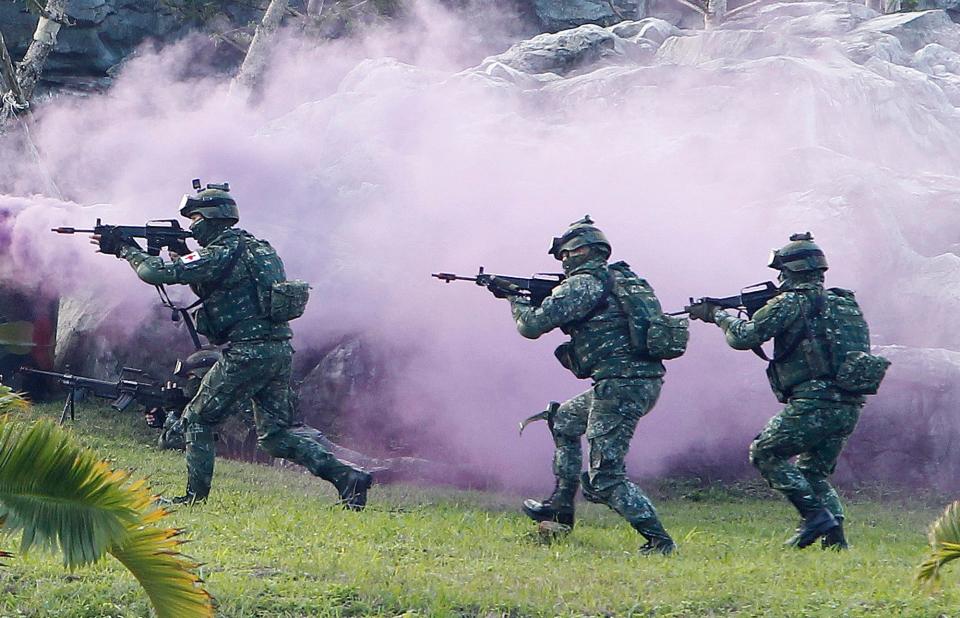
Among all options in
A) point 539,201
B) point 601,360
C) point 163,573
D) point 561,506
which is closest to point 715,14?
point 539,201

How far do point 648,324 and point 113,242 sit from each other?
3.84 metres

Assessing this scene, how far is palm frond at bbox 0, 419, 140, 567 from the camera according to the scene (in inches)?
158

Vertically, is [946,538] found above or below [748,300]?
below

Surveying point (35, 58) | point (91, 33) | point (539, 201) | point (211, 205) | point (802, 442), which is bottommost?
point (802, 442)

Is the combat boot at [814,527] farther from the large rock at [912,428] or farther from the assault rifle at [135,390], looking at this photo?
the assault rifle at [135,390]

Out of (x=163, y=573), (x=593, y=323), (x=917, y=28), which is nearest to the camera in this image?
(x=163, y=573)

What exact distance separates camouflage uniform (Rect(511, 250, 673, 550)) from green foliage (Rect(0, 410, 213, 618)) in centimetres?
386

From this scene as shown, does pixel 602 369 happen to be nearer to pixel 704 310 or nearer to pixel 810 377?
pixel 704 310

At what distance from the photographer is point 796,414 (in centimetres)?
792

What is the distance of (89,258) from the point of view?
44.5ft

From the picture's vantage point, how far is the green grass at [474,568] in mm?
5707

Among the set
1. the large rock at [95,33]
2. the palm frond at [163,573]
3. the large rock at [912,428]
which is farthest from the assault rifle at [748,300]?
the large rock at [95,33]

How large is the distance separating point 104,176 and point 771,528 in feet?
46.5

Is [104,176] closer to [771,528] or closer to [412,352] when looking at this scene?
[412,352]
